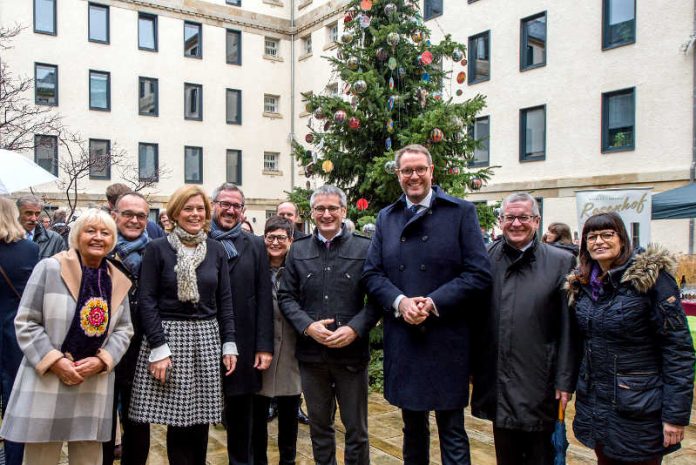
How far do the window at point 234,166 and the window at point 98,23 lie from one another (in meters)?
7.52

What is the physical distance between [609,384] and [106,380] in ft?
9.51

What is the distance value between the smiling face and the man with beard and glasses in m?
1.11

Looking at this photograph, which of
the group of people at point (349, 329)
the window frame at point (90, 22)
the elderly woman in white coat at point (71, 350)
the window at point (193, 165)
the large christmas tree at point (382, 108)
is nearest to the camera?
the group of people at point (349, 329)

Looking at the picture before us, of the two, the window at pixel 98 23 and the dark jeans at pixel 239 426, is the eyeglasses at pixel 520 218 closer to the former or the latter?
the dark jeans at pixel 239 426

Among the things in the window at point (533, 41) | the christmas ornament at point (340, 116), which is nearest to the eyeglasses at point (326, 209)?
the christmas ornament at point (340, 116)

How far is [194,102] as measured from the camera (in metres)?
30.2

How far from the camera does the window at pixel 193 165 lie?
30.0m

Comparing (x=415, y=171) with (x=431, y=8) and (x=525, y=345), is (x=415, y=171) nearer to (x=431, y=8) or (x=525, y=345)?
(x=525, y=345)

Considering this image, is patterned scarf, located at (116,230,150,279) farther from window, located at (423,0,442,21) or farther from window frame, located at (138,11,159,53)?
window frame, located at (138,11,159,53)

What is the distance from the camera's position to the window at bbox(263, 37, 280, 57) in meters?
32.3

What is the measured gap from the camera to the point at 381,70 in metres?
8.38

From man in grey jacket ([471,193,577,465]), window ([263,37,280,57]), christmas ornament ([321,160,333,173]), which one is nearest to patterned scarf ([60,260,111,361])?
man in grey jacket ([471,193,577,465])

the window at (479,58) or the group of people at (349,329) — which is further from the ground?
the window at (479,58)

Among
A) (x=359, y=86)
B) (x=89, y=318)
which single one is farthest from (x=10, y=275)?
(x=359, y=86)
